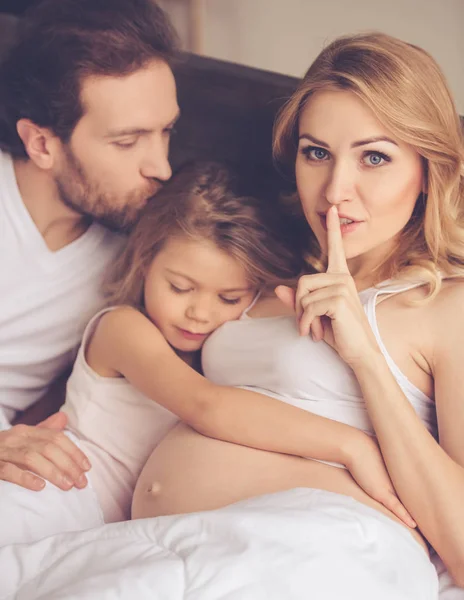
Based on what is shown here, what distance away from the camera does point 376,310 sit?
1256 millimetres

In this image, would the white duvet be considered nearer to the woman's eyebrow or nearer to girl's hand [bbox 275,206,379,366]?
girl's hand [bbox 275,206,379,366]

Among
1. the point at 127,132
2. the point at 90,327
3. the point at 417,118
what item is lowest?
the point at 90,327

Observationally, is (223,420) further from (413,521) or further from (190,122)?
(190,122)

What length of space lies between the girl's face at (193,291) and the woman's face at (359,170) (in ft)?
0.84

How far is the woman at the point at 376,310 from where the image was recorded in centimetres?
113

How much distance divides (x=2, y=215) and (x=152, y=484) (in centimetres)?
72

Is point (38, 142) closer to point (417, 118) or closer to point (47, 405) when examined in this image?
point (47, 405)

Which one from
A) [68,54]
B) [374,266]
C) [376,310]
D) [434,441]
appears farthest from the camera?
[68,54]

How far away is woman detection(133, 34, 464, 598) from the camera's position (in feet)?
3.72

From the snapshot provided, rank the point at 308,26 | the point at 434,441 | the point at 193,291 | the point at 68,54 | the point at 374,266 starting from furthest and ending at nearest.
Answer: the point at 308,26, the point at 68,54, the point at 193,291, the point at 374,266, the point at 434,441

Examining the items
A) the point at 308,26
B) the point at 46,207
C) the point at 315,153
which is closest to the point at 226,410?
the point at 315,153

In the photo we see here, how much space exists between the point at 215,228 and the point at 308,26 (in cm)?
153

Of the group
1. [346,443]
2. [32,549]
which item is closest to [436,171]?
[346,443]

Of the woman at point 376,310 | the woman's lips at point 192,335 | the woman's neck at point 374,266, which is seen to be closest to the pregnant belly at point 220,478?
the woman at point 376,310
